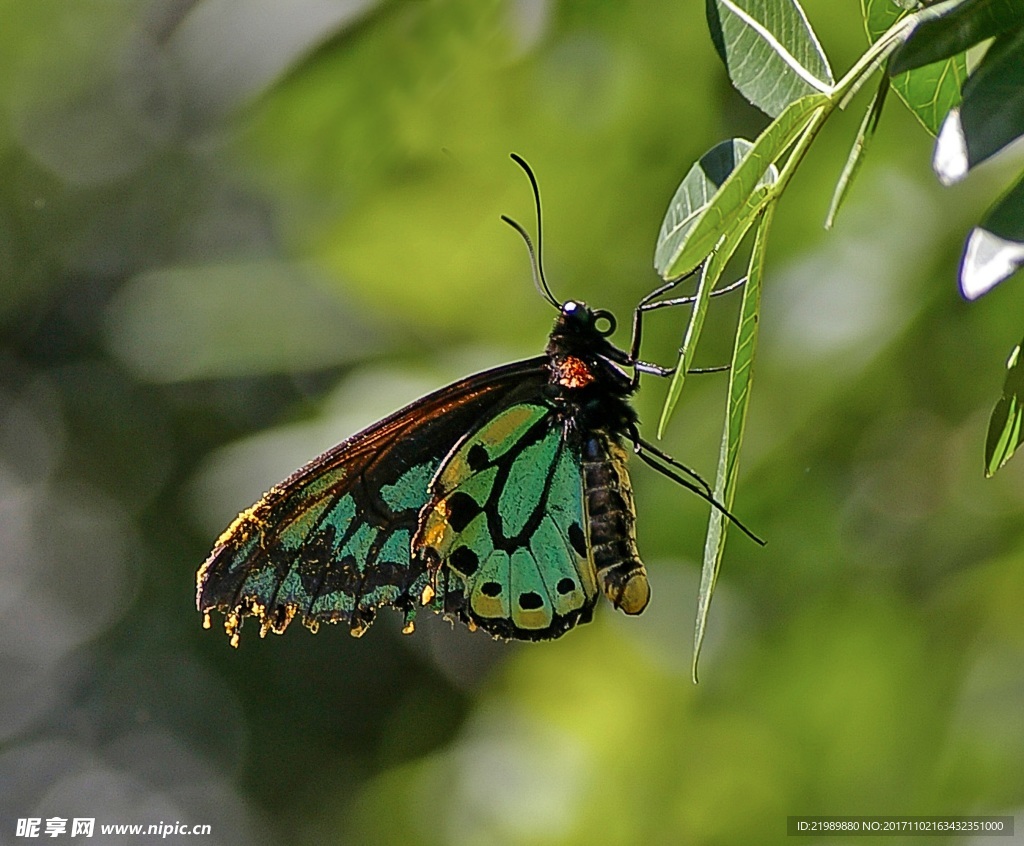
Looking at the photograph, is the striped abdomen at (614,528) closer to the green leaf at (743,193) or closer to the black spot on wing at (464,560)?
the black spot on wing at (464,560)

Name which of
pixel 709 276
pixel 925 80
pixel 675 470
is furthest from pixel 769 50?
pixel 675 470

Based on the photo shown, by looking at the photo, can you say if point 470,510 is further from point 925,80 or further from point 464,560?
point 925,80

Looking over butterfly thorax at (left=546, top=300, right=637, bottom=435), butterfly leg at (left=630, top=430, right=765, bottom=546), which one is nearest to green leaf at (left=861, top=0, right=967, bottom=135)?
butterfly leg at (left=630, top=430, right=765, bottom=546)

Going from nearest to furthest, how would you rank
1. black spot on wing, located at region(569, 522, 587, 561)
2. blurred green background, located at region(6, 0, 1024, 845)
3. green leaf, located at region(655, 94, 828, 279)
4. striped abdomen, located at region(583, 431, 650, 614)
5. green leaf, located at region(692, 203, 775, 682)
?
green leaf, located at region(655, 94, 828, 279), green leaf, located at region(692, 203, 775, 682), striped abdomen, located at region(583, 431, 650, 614), black spot on wing, located at region(569, 522, 587, 561), blurred green background, located at region(6, 0, 1024, 845)

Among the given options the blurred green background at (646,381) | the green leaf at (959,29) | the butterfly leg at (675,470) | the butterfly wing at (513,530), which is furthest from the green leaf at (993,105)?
the blurred green background at (646,381)

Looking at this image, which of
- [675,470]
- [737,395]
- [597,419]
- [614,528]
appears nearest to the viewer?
[737,395]

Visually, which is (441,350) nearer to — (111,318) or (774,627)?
(774,627)

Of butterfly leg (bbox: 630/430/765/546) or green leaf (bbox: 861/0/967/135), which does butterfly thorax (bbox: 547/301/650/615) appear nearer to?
butterfly leg (bbox: 630/430/765/546)
